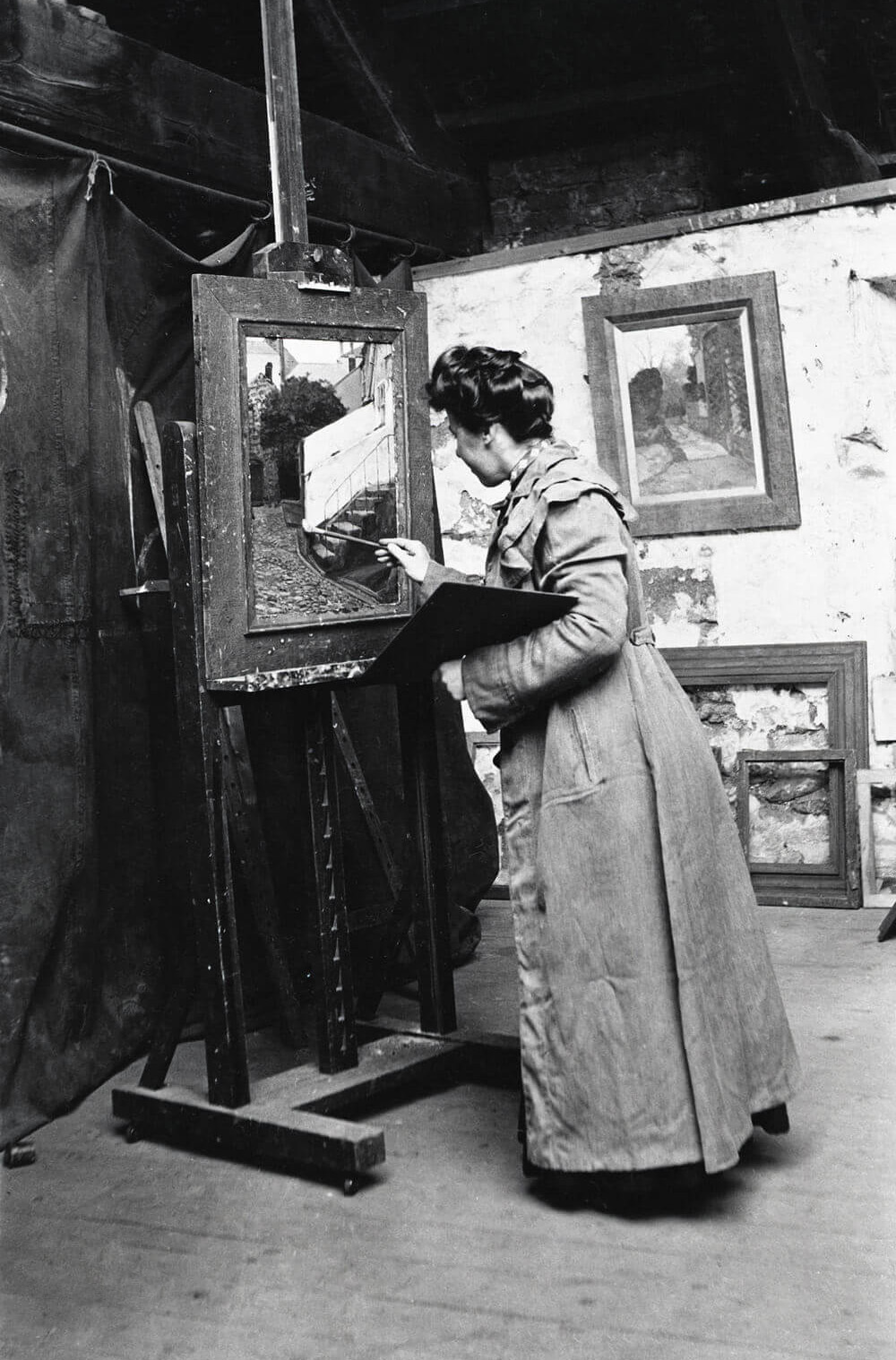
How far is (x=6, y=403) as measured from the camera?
3217 mm

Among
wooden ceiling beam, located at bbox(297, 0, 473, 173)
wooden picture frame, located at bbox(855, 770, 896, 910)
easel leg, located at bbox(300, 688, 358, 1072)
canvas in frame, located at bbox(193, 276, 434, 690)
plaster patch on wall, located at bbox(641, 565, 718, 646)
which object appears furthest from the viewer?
plaster patch on wall, located at bbox(641, 565, 718, 646)

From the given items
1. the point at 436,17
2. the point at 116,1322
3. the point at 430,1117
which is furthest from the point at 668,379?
the point at 116,1322

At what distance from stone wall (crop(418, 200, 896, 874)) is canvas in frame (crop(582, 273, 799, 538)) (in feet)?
0.25

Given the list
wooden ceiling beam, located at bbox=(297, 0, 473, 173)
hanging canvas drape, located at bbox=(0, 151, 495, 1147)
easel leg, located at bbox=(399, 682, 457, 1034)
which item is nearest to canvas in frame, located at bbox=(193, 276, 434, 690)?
easel leg, located at bbox=(399, 682, 457, 1034)

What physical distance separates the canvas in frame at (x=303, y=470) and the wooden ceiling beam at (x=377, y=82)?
2.21m

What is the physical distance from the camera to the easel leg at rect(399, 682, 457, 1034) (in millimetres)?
3287

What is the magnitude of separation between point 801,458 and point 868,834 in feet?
4.65

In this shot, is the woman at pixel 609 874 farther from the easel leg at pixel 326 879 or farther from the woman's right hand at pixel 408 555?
the easel leg at pixel 326 879

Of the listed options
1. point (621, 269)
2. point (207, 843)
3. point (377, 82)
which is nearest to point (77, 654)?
point (207, 843)

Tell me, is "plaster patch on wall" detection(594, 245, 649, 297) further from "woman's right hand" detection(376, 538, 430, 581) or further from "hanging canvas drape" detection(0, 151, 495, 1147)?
"woman's right hand" detection(376, 538, 430, 581)

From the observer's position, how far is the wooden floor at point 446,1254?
209cm

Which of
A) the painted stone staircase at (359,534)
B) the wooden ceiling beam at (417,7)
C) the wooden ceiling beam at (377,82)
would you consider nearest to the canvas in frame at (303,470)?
the painted stone staircase at (359,534)

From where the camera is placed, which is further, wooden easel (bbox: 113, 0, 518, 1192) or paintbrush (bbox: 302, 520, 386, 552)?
paintbrush (bbox: 302, 520, 386, 552)

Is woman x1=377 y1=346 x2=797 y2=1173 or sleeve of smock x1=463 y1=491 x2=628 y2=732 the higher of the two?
sleeve of smock x1=463 y1=491 x2=628 y2=732
